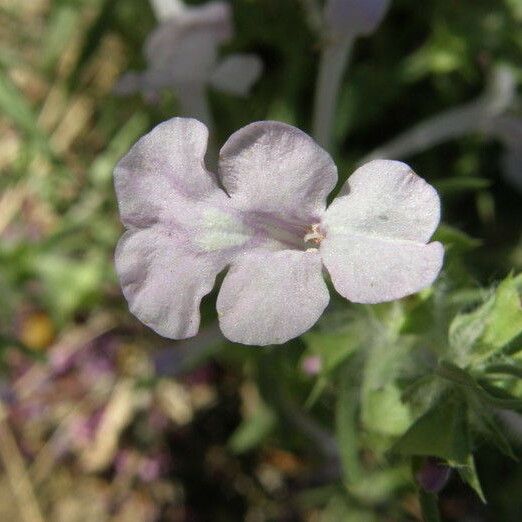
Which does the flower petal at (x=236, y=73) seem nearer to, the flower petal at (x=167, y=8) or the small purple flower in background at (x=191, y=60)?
the small purple flower in background at (x=191, y=60)

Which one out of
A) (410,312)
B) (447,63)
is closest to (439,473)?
(410,312)

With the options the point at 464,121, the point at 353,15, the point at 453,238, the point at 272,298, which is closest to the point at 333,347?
the point at 453,238

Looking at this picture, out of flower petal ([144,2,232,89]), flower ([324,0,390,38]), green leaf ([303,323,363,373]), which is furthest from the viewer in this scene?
flower petal ([144,2,232,89])

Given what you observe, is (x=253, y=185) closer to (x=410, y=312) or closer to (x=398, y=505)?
(x=410, y=312)

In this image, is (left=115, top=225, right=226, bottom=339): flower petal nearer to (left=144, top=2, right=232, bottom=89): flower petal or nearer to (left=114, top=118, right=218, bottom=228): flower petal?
(left=114, top=118, right=218, bottom=228): flower petal

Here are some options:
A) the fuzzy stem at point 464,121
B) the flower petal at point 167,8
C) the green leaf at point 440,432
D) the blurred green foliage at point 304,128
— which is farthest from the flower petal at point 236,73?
the green leaf at point 440,432

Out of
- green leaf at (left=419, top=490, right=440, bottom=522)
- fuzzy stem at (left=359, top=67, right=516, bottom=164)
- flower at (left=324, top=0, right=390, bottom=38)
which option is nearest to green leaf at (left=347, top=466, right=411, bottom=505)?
fuzzy stem at (left=359, top=67, right=516, bottom=164)

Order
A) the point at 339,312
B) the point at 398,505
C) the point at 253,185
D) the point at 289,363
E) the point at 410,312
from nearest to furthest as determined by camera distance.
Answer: the point at 253,185, the point at 410,312, the point at 339,312, the point at 289,363, the point at 398,505
